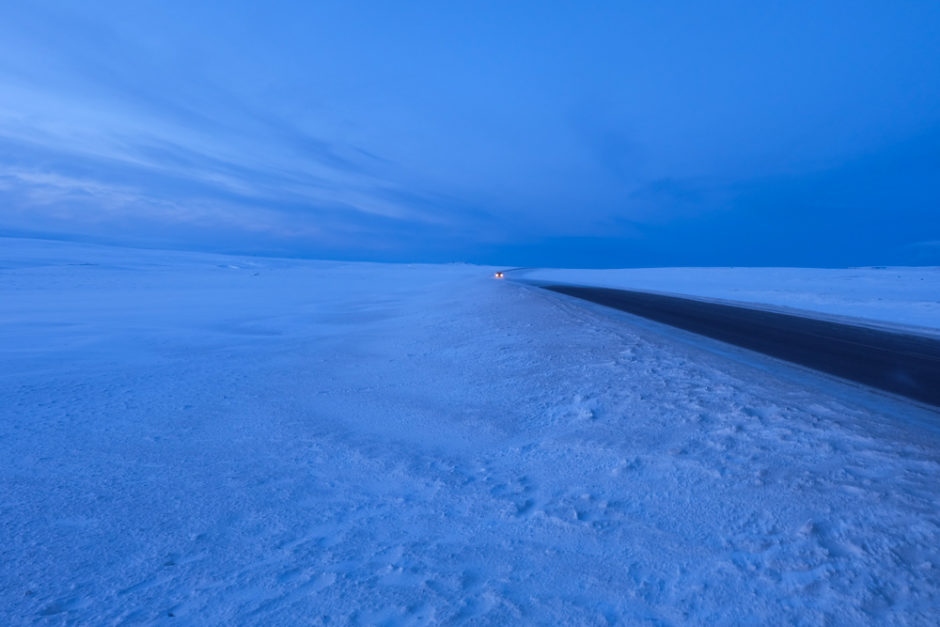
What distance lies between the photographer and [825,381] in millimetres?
8180

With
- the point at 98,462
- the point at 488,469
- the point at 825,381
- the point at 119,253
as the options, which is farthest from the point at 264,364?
the point at 119,253

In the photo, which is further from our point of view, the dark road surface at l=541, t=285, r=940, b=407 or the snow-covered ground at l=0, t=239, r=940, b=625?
the dark road surface at l=541, t=285, r=940, b=407

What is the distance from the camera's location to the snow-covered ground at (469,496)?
3.17 m

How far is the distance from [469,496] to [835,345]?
10702 millimetres

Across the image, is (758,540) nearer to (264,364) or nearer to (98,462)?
(98,462)

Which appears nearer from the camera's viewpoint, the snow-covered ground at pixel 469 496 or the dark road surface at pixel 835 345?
the snow-covered ground at pixel 469 496

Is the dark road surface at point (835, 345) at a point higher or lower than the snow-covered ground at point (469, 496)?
higher

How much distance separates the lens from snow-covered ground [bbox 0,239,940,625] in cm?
317

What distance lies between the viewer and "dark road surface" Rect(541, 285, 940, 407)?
336 inches

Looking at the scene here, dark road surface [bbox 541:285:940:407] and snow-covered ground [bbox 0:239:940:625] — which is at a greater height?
dark road surface [bbox 541:285:940:407]

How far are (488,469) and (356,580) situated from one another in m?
1.94

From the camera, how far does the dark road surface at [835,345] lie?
854cm

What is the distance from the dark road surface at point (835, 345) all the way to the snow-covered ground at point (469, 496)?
119 centimetres

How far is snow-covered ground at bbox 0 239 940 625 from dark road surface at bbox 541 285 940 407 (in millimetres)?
1187
